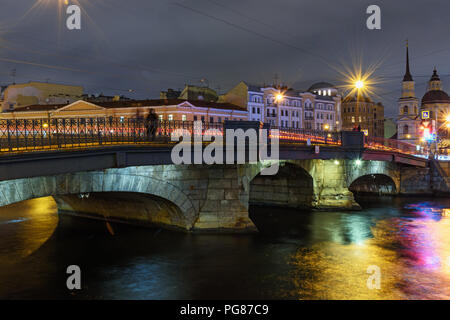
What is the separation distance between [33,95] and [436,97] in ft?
309

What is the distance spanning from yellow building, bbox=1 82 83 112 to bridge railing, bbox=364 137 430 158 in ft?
207

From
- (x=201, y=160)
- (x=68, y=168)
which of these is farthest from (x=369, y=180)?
(x=68, y=168)

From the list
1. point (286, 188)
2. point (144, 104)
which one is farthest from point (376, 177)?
point (144, 104)

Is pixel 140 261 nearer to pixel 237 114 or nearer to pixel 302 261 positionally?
Result: pixel 302 261

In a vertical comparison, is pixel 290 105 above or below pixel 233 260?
above

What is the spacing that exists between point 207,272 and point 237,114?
58.5 meters

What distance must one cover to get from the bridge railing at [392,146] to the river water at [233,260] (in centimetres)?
1001

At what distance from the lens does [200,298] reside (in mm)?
14094

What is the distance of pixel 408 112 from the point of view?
3723 inches

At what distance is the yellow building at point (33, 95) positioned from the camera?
81562mm

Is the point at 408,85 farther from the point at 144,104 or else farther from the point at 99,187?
the point at 99,187

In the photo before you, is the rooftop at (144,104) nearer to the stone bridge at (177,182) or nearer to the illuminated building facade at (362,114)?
the stone bridge at (177,182)

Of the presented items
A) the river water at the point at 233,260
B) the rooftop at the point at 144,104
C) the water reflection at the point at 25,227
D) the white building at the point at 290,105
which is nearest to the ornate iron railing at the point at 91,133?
the river water at the point at 233,260
